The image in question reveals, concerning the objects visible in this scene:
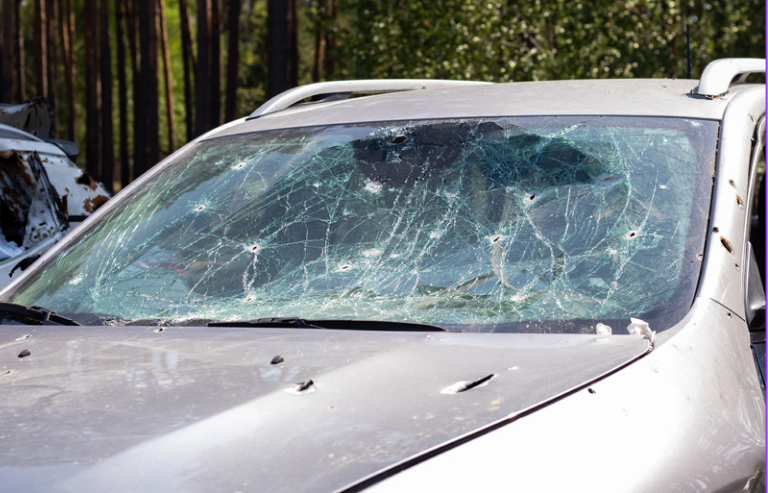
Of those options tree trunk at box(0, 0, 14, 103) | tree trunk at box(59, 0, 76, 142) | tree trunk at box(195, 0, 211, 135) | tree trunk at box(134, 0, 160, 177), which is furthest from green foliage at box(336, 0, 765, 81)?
tree trunk at box(59, 0, 76, 142)

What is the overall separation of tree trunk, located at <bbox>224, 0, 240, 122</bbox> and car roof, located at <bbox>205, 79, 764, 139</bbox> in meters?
22.1

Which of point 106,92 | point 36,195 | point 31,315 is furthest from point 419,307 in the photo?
point 106,92

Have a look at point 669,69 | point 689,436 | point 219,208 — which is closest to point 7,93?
point 669,69

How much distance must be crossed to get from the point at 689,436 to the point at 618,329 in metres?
0.37

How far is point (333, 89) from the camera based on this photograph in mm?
3375

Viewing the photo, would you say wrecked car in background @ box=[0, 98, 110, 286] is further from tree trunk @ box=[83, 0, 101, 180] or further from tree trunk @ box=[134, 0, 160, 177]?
tree trunk @ box=[83, 0, 101, 180]

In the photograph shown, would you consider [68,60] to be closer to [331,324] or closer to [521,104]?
[521,104]

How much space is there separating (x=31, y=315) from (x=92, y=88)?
3492 cm

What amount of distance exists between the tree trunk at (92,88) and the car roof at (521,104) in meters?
32.1

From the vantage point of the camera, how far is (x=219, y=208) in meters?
2.72

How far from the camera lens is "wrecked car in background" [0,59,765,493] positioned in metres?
1.39

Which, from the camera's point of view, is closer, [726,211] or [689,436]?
[689,436]

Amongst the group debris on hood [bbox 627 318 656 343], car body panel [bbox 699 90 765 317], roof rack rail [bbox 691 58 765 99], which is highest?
roof rack rail [bbox 691 58 765 99]

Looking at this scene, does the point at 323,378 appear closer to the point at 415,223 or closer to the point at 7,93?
the point at 415,223
